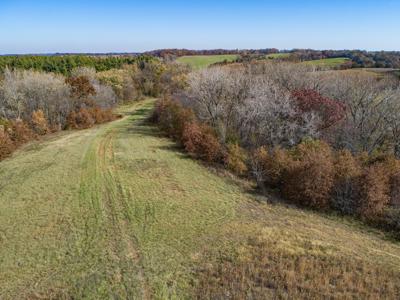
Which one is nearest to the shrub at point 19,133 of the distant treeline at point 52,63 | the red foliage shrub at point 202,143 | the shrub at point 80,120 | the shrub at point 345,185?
the shrub at point 80,120

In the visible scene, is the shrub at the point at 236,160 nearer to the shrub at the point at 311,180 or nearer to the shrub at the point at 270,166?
the shrub at the point at 270,166

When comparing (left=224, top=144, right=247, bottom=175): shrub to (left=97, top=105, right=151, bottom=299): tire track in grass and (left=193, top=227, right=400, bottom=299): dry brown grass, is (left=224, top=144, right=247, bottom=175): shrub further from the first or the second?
(left=193, top=227, right=400, bottom=299): dry brown grass

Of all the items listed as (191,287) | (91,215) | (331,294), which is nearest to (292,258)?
(331,294)

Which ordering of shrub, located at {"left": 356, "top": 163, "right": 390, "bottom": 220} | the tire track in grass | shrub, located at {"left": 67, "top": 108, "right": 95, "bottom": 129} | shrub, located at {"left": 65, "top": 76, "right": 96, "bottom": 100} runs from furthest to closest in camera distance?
1. shrub, located at {"left": 65, "top": 76, "right": 96, "bottom": 100}
2. shrub, located at {"left": 67, "top": 108, "right": 95, "bottom": 129}
3. shrub, located at {"left": 356, "top": 163, "right": 390, "bottom": 220}
4. the tire track in grass

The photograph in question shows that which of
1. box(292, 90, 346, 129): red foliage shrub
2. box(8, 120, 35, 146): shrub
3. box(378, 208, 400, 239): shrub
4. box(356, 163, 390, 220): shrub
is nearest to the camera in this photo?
Result: box(378, 208, 400, 239): shrub

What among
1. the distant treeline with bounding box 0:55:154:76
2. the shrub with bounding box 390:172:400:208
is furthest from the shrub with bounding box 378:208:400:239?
the distant treeline with bounding box 0:55:154:76

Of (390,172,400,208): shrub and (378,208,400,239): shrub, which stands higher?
(390,172,400,208): shrub

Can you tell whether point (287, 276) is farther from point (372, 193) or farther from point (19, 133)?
point (19, 133)

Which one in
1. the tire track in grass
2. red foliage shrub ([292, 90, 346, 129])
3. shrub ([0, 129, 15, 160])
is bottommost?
the tire track in grass
